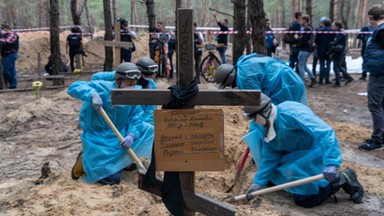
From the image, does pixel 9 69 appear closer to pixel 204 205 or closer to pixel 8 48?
pixel 8 48

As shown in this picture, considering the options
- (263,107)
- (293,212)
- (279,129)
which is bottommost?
(293,212)

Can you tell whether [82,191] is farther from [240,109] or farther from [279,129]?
[240,109]

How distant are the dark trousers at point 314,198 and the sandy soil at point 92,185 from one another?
66mm

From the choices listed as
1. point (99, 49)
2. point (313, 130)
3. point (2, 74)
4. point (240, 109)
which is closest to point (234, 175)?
point (313, 130)

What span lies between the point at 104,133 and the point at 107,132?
0.04 metres

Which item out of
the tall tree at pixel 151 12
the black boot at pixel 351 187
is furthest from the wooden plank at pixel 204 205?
the tall tree at pixel 151 12

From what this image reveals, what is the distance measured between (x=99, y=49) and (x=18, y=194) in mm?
17231

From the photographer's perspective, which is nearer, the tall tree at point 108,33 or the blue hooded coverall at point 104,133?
the blue hooded coverall at point 104,133

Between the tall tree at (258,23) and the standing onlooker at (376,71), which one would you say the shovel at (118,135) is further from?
the tall tree at (258,23)

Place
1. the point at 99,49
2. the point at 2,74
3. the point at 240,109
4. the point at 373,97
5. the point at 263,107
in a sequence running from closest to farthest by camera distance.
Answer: the point at 263,107 < the point at 373,97 < the point at 240,109 < the point at 2,74 < the point at 99,49

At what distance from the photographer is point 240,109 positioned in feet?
25.8

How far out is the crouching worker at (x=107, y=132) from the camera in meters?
4.45

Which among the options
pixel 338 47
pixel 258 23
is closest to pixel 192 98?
pixel 258 23

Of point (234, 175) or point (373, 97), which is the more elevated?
point (373, 97)
